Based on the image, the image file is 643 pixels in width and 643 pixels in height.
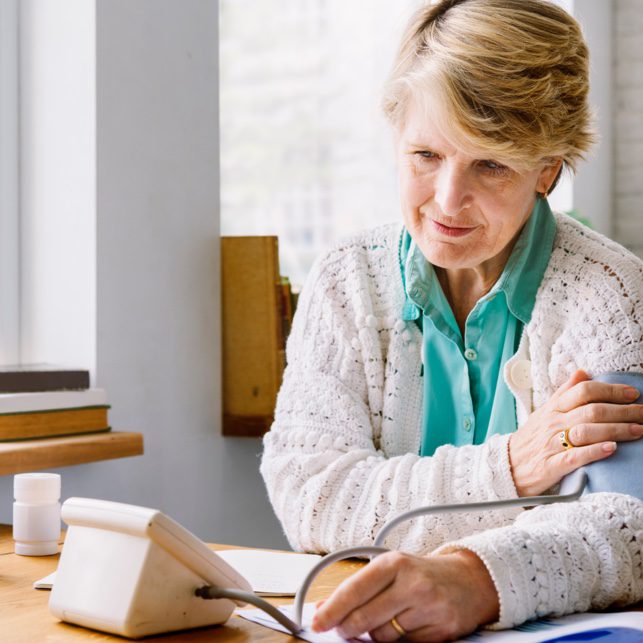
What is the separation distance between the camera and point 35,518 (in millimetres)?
1230

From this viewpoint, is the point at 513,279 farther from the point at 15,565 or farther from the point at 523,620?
the point at 15,565

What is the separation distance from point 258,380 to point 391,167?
1272 millimetres

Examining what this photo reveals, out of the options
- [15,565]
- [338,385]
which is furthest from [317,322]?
[15,565]

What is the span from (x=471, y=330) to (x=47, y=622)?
2.50 ft

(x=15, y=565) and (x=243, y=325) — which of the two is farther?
(x=243, y=325)

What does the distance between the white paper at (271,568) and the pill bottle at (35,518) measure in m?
0.21

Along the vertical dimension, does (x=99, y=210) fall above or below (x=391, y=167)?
below

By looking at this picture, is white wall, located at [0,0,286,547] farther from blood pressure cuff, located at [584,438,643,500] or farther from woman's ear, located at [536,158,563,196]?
blood pressure cuff, located at [584,438,643,500]

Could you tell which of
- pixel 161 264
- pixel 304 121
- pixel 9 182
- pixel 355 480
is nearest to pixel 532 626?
pixel 355 480

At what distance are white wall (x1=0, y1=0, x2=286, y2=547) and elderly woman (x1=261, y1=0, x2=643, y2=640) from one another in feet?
1.41

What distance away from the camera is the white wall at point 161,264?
1.78 m

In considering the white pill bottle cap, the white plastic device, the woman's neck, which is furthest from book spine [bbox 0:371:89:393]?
the white plastic device

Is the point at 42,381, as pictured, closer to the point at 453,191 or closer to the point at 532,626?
the point at 453,191

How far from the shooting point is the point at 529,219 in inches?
57.2
